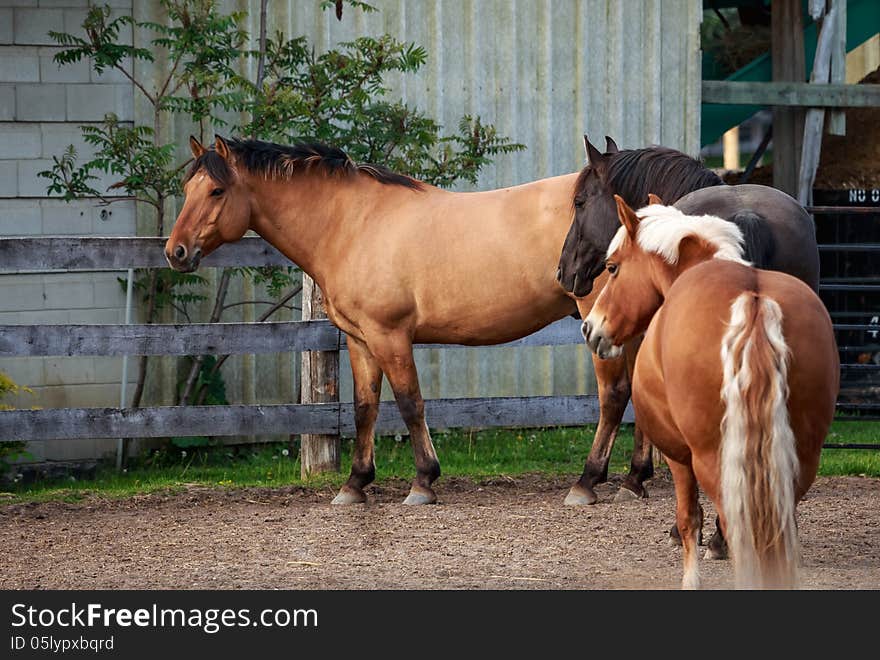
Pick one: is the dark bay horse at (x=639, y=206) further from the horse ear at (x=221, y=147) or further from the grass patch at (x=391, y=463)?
the horse ear at (x=221, y=147)

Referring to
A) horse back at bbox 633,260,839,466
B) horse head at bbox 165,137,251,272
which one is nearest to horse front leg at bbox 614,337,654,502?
horse head at bbox 165,137,251,272

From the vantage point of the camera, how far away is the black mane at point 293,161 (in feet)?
23.5

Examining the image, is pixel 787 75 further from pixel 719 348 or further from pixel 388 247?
pixel 719 348

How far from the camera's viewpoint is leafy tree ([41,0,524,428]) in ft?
26.9

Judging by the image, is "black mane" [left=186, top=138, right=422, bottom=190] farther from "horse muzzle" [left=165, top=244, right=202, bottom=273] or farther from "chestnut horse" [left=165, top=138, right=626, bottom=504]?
"horse muzzle" [left=165, top=244, right=202, bottom=273]

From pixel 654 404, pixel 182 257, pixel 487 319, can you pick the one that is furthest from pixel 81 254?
pixel 654 404

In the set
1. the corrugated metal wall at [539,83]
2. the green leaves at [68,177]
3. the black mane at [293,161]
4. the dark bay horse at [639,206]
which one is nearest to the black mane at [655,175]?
the dark bay horse at [639,206]

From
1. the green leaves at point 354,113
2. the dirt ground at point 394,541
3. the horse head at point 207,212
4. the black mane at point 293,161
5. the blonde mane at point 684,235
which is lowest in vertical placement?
the dirt ground at point 394,541

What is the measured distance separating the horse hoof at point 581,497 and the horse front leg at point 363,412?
1106 millimetres

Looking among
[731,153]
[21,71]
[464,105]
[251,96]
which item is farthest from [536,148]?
[731,153]

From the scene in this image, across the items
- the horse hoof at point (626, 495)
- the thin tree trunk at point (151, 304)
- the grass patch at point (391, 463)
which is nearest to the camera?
the horse hoof at point (626, 495)

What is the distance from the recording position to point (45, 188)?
8641mm

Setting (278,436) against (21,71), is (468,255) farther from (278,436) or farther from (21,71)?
(21,71)

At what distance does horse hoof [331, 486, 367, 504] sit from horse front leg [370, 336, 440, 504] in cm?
24
